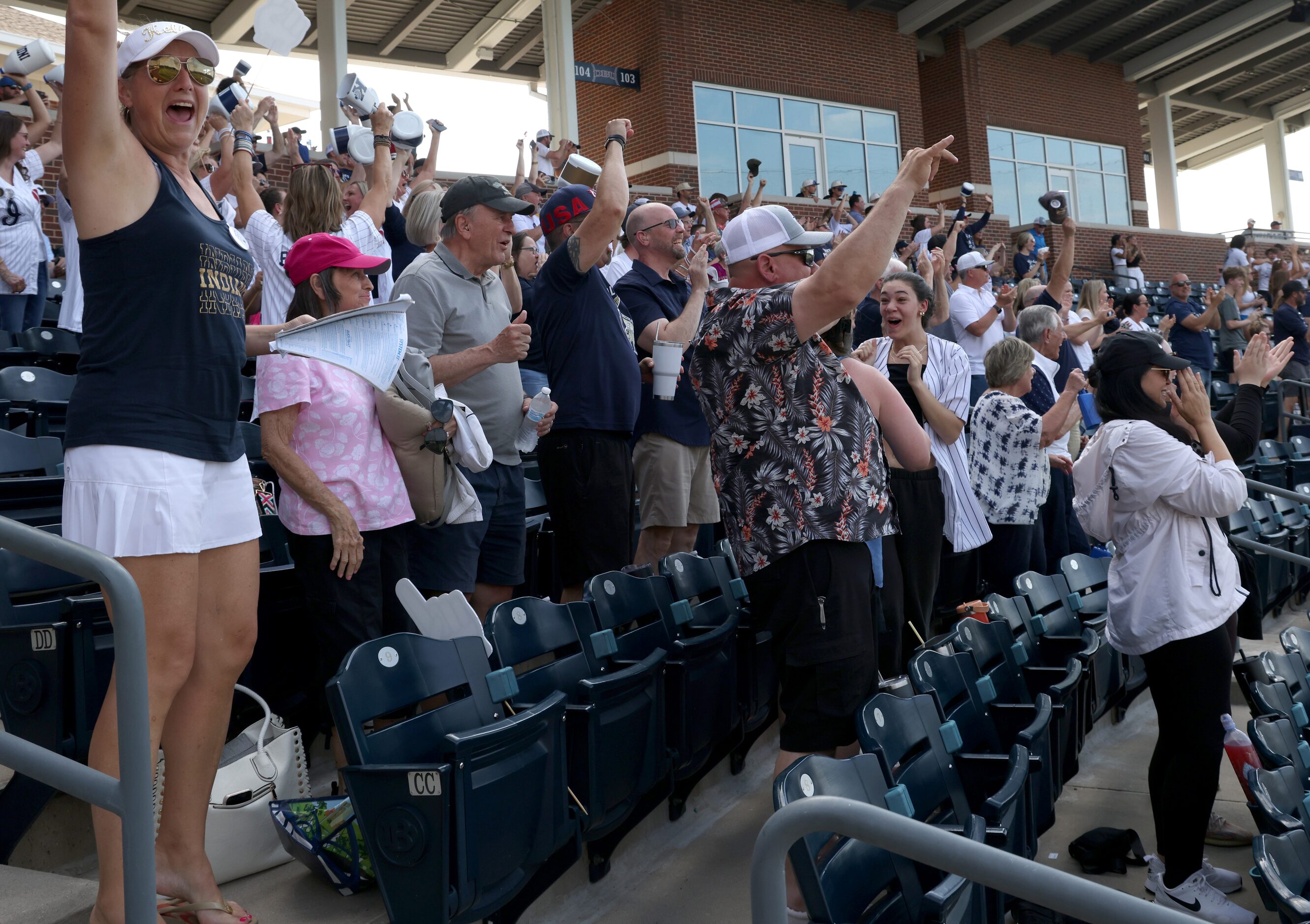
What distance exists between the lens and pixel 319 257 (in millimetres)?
3129

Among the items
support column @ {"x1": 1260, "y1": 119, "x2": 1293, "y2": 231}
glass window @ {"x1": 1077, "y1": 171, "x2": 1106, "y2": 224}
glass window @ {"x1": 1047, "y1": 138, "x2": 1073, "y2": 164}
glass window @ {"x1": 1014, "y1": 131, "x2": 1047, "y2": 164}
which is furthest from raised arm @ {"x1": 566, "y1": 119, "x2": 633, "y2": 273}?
support column @ {"x1": 1260, "y1": 119, "x2": 1293, "y2": 231}

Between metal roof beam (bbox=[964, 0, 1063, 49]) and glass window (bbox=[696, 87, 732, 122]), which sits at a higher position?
metal roof beam (bbox=[964, 0, 1063, 49])

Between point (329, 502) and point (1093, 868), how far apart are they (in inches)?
105

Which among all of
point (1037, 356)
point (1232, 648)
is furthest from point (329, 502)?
point (1037, 356)

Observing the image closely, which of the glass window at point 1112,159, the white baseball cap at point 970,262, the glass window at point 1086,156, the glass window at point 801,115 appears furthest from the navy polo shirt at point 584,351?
the glass window at point 1112,159

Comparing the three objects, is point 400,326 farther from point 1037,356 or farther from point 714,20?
point 714,20

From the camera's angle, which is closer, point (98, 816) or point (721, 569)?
point (98, 816)

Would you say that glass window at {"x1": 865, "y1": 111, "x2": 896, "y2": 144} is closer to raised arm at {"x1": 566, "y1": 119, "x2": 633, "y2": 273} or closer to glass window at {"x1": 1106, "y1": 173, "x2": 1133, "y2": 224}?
glass window at {"x1": 1106, "y1": 173, "x2": 1133, "y2": 224}

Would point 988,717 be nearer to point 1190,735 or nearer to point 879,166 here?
point 1190,735

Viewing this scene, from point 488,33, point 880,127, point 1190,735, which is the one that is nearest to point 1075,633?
point 1190,735

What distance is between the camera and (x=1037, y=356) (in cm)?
634

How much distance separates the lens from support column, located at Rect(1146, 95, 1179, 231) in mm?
25594

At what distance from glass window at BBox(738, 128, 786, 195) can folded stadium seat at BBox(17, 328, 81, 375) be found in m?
13.9

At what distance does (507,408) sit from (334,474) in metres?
0.81
